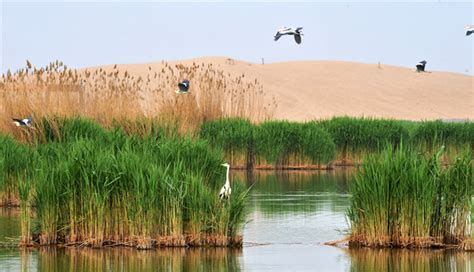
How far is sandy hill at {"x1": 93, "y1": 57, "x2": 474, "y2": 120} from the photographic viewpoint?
75.3m

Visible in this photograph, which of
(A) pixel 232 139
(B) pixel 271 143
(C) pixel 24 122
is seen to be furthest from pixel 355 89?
(C) pixel 24 122

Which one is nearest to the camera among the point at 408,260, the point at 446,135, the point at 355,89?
the point at 408,260

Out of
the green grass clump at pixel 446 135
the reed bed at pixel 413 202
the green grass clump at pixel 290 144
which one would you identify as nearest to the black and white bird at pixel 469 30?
the reed bed at pixel 413 202

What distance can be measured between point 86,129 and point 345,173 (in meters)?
8.49

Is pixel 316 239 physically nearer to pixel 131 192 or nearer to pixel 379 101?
pixel 131 192

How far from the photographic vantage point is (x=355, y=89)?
8225 centimetres

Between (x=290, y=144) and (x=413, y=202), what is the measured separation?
18026mm

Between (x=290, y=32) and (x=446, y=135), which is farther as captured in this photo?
(x=446, y=135)

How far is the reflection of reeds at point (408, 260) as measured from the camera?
532 inches

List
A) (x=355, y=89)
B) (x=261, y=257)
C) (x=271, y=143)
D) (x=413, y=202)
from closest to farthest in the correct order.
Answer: (x=261, y=257) → (x=413, y=202) → (x=271, y=143) → (x=355, y=89)

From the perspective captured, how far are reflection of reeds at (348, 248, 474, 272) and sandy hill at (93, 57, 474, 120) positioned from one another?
180 ft

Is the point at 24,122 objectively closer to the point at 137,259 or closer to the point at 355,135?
the point at 137,259

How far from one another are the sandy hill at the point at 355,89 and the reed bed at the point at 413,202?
54.3 meters

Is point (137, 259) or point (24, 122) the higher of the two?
point (24, 122)
